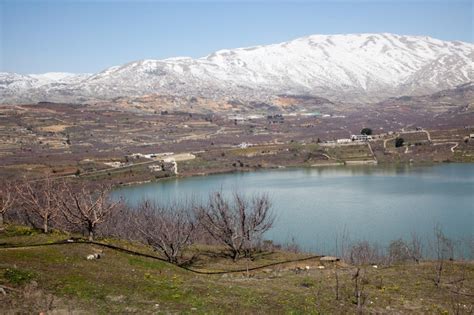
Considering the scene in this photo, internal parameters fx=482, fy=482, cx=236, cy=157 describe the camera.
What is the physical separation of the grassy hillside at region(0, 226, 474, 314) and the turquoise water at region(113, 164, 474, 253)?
2032 cm

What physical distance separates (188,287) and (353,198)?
57.1 metres

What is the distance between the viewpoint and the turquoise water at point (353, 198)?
160ft

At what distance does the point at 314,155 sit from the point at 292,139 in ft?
94.0

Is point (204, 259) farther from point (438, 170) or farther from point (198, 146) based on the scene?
point (198, 146)

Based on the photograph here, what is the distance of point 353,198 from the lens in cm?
7031

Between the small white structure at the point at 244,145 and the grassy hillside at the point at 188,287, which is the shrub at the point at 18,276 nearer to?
the grassy hillside at the point at 188,287

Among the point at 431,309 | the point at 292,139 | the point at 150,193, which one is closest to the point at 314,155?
the point at 292,139

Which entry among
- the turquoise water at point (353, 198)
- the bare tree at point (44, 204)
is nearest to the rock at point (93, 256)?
the bare tree at point (44, 204)

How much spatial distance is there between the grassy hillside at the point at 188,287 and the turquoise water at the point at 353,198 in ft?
66.7

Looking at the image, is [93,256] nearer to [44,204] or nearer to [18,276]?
[18,276]

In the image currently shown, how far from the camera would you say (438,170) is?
95.5m

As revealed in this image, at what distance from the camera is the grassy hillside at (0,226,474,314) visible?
13883 mm

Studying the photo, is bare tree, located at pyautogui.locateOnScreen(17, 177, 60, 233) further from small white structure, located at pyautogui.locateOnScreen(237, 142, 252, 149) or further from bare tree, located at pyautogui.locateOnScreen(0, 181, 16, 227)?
small white structure, located at pyautogui.locateOnScreen(237, 142, 252, 149)

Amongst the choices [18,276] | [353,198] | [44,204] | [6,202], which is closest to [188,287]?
[18,276]
